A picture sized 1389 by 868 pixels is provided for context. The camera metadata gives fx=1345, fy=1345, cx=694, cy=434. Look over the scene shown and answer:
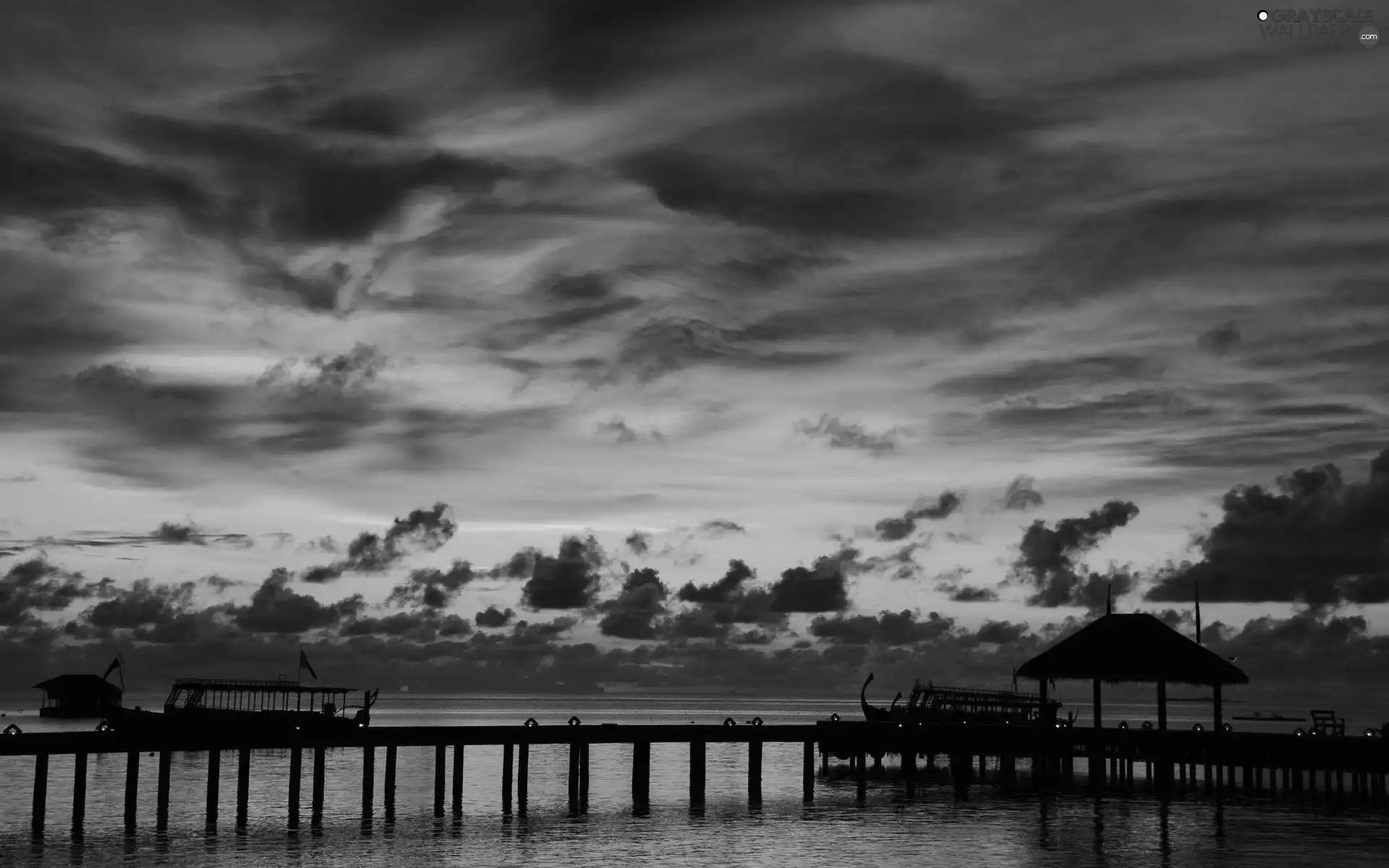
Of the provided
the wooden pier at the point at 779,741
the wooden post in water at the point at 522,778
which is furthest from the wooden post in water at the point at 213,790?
the wooden post in water at the point at 522,778

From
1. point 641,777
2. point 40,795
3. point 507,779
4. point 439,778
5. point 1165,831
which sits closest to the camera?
point 40,795

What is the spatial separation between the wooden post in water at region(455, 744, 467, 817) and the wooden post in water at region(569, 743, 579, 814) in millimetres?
5167

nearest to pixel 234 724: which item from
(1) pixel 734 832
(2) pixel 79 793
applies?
(2) pixel 79 793

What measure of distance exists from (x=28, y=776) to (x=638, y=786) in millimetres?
51427

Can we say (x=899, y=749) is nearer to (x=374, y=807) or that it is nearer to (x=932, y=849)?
(x=932, y=849)

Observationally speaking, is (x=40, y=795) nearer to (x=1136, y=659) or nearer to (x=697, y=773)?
(x=697, y=773)

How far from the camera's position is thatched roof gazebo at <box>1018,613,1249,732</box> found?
66.4 metres

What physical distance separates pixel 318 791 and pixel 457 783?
6.54 metres

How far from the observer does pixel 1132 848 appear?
5091 centimetres

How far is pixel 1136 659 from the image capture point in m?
66.6

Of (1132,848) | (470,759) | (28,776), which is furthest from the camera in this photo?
(470,759)

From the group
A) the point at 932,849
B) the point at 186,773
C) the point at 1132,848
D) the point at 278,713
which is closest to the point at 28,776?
the point at 186,773

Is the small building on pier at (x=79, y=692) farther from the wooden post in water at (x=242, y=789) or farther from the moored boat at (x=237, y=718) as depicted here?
the wooden post in water at (x=242, y=789)

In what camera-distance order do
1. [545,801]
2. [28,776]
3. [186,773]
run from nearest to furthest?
[545,801] < [28,776] < [186,773]
